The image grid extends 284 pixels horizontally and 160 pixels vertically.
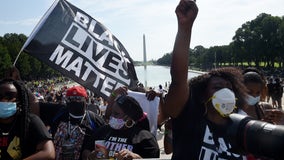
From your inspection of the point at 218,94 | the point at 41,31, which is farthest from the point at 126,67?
the point at 218,94

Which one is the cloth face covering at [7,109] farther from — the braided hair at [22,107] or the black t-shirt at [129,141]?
the black t-shirt at [129,141]

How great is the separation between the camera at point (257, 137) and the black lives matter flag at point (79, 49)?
3563 mm

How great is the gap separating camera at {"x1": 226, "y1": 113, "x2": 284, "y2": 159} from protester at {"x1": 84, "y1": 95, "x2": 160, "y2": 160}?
144cm

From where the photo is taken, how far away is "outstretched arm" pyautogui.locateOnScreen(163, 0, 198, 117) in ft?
7.00

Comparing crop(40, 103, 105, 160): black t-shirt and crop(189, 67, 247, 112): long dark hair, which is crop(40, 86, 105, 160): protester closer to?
crop(40, 103, 105, 160): black t-shirt

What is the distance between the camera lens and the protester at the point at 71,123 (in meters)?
3.68

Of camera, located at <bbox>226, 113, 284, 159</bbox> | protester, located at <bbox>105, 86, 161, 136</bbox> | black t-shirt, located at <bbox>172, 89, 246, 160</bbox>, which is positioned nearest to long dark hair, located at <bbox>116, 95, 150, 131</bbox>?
protester, located at <bbox>105, 86, 161, 136</bbox>

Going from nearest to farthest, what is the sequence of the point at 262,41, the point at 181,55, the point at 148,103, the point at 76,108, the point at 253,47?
1. the point at 181,55
2. the point at 76,108
3. the point at 148,103
4. the point at 262,41
5. the point at 253,47

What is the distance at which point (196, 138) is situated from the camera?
242 cm

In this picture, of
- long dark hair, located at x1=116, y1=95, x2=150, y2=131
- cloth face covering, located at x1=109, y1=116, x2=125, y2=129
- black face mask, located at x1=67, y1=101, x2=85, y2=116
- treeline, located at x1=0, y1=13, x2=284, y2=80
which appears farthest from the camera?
treeline, located at x1=0, y1=13, x2=284, y2=80

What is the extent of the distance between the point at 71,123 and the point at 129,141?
85 cm

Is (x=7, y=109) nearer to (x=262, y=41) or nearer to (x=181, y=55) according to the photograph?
(x=181, y=55)

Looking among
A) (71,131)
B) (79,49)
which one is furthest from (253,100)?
(79,49)

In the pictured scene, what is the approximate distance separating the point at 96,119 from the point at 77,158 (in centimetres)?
48
